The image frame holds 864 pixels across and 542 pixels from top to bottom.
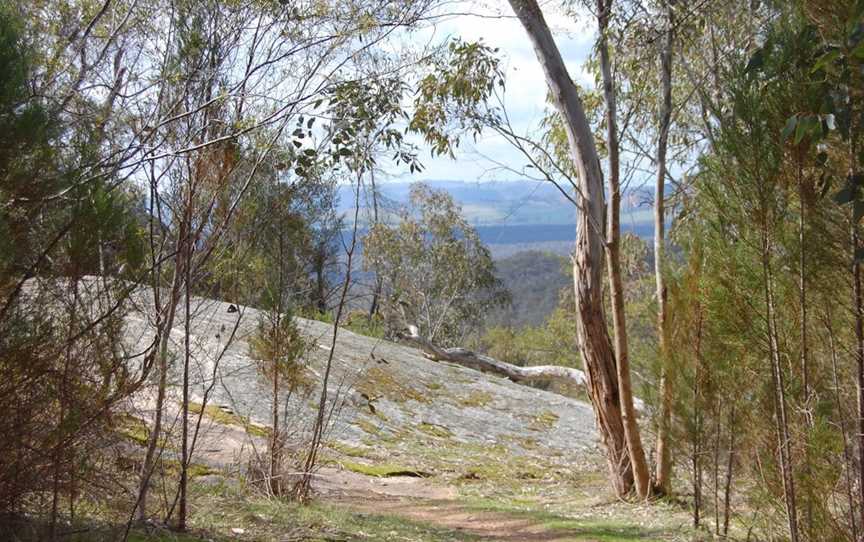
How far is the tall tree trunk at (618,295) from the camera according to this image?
8.66m

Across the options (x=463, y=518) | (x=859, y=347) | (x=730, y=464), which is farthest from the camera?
(x=463, y=518)

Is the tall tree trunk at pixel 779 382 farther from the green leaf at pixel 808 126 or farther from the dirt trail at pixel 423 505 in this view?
the dirt trail at pixel 423 505

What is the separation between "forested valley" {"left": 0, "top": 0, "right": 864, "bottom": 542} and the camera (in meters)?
4.18

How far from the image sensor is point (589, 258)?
29.5 ft

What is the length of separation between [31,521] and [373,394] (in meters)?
9.31

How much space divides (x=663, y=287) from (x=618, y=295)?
1.54 feet

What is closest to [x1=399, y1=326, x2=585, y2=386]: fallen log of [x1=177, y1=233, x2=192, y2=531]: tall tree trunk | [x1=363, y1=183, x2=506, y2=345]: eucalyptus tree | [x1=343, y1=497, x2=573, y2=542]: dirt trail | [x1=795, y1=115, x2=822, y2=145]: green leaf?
[x1=343, y1=497, x2=573, y2=542]: dirt trail

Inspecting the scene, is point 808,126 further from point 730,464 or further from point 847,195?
point 730,464

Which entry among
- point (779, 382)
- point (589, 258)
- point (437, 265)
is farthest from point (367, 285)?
point (437, 265)

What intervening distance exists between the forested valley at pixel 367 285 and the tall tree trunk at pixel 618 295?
1.3 inches

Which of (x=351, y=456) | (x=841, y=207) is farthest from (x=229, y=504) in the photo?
(x=841, y=207)

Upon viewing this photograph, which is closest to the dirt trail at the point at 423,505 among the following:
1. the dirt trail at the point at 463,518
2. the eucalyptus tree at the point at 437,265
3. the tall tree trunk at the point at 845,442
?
the dirt trail at the point at 463,518

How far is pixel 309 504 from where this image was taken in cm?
773

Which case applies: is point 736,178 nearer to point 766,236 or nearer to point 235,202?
point 766,236
